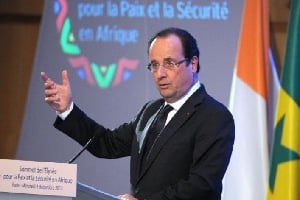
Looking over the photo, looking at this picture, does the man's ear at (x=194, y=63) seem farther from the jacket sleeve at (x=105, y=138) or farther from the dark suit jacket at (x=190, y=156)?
the jacket sleeve at (x=105, y=138)

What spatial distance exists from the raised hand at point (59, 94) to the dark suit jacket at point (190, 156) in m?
0.07

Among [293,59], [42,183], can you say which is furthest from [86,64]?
[42,183]

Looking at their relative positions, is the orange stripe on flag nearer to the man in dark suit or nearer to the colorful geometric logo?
the colorful geometric logo

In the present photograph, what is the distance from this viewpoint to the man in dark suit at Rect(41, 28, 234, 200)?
6.30 ft

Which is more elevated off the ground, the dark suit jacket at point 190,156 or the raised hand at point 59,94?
the raised hand at point 59,94

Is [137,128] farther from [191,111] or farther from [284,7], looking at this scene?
[284,7]

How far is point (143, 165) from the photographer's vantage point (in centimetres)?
206

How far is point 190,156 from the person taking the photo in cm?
199

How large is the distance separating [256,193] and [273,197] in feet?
0.97

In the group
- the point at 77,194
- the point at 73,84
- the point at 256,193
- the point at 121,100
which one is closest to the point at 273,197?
the point at 256,193

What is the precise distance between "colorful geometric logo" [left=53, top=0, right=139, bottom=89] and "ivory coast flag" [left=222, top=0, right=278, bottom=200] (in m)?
0.59

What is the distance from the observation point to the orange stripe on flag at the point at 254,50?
3.28 m

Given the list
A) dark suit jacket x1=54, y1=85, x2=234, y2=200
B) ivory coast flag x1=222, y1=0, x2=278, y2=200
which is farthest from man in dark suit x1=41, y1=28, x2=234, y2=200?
ivory coast flag x1=222, y1=0, x2=278, y2=200

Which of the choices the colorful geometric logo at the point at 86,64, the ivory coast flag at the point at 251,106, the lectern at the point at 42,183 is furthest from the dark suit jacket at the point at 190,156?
the colorful geometric logo at the point at 86,64
